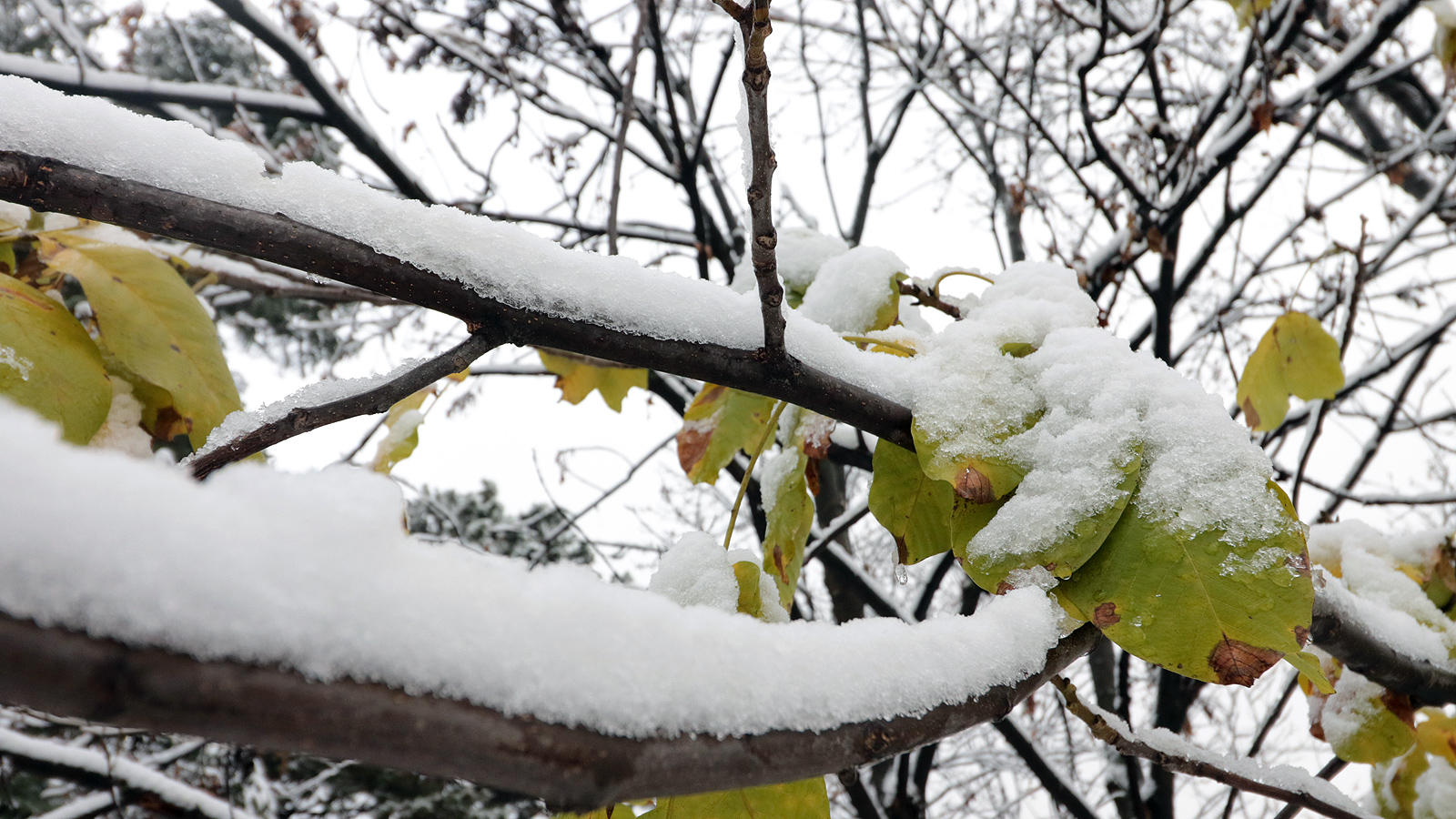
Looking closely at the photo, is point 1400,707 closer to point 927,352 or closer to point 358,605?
point 927,352

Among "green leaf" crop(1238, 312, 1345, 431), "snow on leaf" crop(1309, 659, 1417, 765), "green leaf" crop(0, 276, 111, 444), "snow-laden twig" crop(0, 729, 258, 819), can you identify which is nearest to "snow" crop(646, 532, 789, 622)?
"green leaf" crop(0, 276, 111, 444)

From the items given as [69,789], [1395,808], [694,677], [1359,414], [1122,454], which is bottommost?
[69,789]

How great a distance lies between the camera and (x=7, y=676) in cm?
17

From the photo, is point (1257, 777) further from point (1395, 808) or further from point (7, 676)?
point (7, 676)

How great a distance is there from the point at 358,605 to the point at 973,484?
43 cm

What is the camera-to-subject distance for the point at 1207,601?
0.48m

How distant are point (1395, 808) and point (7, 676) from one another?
1.52 meters

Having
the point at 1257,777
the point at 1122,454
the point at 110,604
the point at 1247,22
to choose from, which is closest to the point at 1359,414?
the point at 1247,22

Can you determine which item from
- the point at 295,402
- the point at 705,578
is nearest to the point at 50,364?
the point at 295,402

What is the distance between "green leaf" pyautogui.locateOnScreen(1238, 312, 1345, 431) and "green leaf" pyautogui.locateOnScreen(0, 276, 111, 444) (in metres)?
1.61

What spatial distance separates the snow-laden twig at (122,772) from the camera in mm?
1540

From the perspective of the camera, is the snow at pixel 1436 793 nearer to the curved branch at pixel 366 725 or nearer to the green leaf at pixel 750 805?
the green leaf at pixel 750 805

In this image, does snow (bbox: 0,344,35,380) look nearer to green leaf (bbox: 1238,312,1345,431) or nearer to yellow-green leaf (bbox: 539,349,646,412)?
yellow-green leaf (bbox: 539,349,646,412)

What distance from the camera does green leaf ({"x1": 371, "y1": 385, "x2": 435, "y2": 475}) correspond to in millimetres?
899
